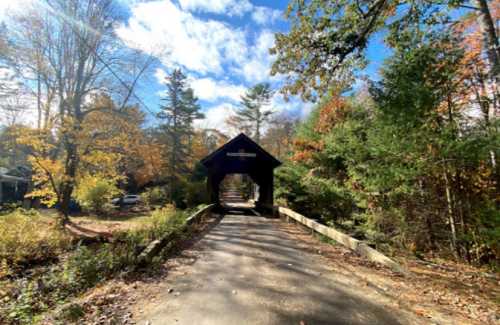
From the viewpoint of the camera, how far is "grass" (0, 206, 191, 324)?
308 centimetres

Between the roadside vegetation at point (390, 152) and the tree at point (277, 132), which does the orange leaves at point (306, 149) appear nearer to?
the roadside vegetation at point (390, 152)

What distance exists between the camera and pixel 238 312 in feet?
8.38

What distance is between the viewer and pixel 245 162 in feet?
46.4

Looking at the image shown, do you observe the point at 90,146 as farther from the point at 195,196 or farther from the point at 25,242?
the point at 195,196

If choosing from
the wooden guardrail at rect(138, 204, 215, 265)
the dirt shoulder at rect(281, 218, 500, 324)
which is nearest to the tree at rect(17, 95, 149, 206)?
the wooden guardrail at rect(138, 204, 215, 265)

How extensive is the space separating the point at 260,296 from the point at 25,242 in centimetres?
596

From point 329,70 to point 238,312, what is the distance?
5747 millimetres

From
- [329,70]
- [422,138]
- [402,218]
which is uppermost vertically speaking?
[329,70]

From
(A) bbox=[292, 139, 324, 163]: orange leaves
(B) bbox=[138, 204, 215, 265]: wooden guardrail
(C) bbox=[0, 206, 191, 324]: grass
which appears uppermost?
(A) bbox=[292, 139, 324, 163]: orange leaves

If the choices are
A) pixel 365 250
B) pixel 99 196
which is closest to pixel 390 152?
pixel 365 250

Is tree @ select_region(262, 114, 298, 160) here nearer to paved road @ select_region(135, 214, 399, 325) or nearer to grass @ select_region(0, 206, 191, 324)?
grass @ select_region(0, 206, 191, 324)

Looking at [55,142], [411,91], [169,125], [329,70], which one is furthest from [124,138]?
[169,125]

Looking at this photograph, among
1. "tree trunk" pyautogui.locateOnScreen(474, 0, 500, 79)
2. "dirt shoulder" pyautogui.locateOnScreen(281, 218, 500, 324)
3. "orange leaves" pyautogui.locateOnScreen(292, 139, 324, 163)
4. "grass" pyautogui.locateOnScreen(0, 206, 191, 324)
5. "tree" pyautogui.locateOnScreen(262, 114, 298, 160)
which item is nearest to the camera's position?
"dirt shoulder" pyautogui.locateOnScreen(281, 218, 500, 324)

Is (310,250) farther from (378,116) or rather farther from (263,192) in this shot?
(263,192)
